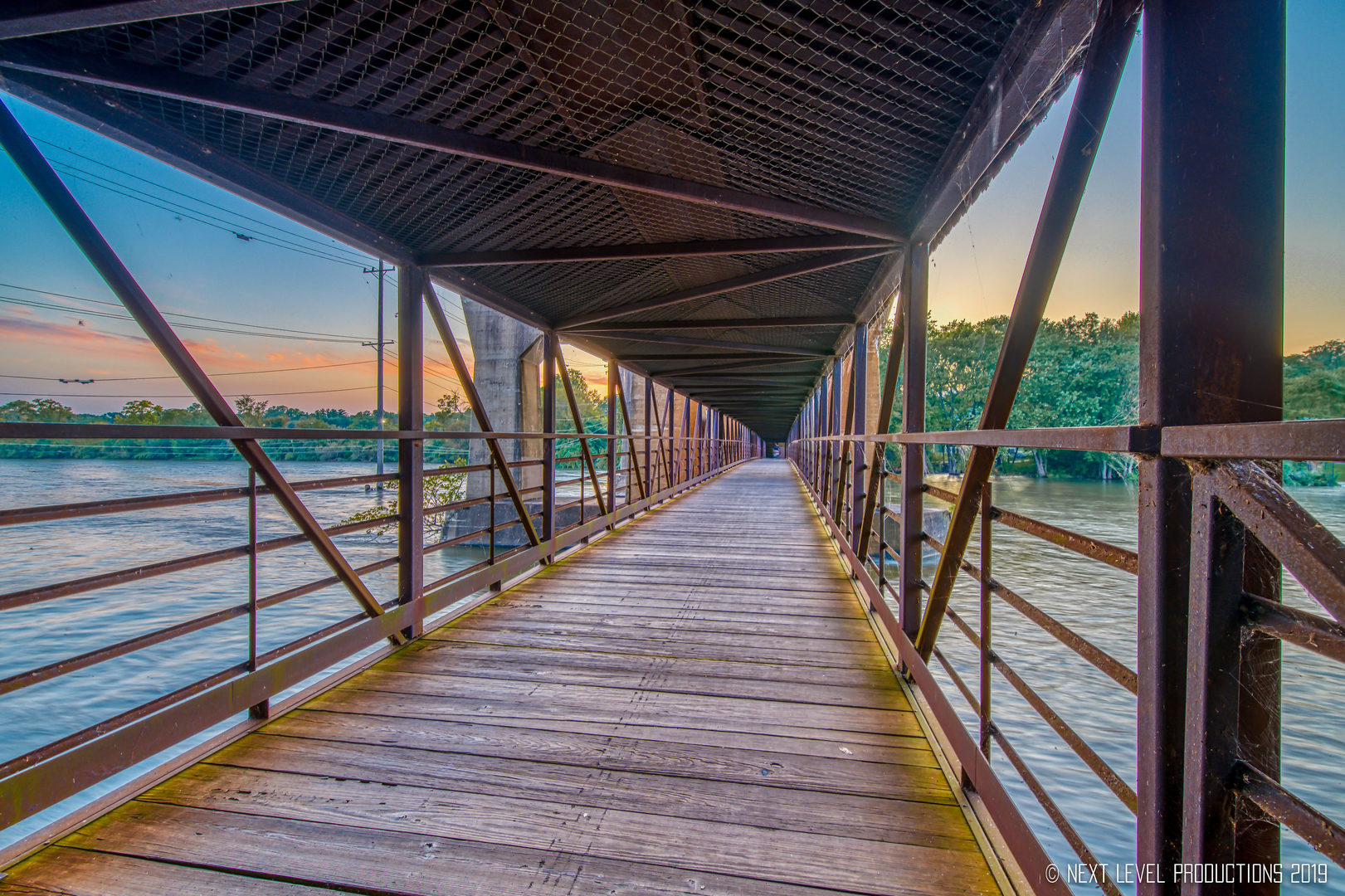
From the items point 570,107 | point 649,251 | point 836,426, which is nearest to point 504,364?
point 836,426

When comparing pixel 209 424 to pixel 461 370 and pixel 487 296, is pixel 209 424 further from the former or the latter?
pixel 487 296

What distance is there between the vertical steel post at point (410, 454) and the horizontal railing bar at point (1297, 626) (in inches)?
96.1

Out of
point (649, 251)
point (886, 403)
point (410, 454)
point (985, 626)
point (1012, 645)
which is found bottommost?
point (1012, 645)

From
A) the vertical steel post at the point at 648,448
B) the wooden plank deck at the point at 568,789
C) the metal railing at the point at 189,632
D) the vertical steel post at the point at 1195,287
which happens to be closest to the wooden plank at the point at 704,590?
the metal railing at the point at 189,632

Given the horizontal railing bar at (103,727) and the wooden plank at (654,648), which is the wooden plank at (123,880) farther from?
the wooden plank at (654,648)

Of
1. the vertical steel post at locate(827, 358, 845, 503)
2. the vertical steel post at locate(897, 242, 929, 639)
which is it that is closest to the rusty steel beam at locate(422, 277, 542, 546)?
the vertical steel post at locate(897, 242, 929, 639)

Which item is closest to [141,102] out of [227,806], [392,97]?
[392,97]

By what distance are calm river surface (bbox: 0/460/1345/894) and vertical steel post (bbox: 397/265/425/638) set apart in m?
0.61

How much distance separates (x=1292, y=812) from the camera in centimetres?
53

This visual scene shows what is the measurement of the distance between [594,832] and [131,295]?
1838 mm

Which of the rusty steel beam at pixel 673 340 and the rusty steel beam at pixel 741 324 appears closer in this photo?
the rusty steel beam at pixel 741 324

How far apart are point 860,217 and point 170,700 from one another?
2971mm

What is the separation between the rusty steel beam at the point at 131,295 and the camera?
1376 mm

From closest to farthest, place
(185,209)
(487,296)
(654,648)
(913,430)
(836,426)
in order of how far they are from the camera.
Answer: (654,648)
(913,430)
(487,296)
(836,426)
(185,209)
